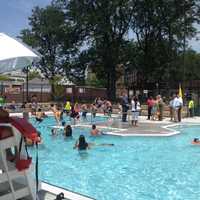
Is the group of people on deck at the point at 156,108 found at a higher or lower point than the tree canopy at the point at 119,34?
lower

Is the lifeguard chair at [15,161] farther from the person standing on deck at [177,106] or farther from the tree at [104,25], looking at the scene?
the tree at [104,25]

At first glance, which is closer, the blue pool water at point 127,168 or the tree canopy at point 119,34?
→ the blue pool water at point 127,168

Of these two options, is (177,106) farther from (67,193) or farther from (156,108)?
(67,193)

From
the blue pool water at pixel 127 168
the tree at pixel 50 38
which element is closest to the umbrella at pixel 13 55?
the blue pool water at pixel 127 168

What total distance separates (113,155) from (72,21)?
32392 millimetres

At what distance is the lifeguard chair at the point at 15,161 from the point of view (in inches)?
201

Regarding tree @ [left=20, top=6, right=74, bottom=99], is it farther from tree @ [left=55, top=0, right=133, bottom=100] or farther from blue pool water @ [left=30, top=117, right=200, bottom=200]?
blue pool water @ [left=30, top=117, right=200, bottom=200]

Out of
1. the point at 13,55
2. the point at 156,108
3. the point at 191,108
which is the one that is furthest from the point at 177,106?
the point at 13,55

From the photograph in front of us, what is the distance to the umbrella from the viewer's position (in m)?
4.90

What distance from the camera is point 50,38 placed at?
49688 millimetres

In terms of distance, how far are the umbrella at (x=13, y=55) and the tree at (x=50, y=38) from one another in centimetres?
4034

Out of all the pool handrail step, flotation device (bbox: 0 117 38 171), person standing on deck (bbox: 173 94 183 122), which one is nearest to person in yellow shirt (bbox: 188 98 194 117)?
person standing on deck (bbox: 173 94 183 122)

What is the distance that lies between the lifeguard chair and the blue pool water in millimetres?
3248

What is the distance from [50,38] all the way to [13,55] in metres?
45.6
